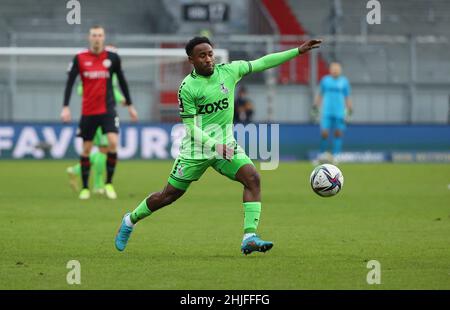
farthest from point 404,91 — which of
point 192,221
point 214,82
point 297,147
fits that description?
point 214,82

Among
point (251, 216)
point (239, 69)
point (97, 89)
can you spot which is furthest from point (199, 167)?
point (97, 89)

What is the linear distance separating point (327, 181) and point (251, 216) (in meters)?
1.36

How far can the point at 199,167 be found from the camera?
10305 mm

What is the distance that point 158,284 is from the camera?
8344mm

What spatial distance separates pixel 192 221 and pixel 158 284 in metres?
5.18

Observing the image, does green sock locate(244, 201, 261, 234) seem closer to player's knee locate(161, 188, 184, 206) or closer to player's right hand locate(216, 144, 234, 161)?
player's right hand locate(216, 144, 234, 161)

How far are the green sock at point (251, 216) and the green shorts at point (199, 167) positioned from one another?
34 cm

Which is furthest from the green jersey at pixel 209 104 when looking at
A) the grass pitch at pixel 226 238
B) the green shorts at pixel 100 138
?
the green shorts at pixel 100 138

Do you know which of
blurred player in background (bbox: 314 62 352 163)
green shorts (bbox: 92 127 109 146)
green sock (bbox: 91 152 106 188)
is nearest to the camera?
green shorts (bbox: 92 127 109 146)

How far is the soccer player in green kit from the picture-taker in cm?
1000

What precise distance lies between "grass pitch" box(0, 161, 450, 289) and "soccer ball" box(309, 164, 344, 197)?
558 millimetres

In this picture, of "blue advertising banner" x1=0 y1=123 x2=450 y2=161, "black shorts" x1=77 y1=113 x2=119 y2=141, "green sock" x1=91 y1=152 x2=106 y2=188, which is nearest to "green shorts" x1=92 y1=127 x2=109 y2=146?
"green sock" x1=91 y1=152 x2=106 y2=188

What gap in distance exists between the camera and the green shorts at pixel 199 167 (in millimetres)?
10164
